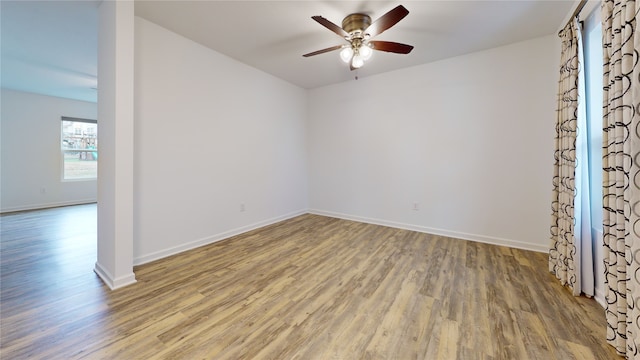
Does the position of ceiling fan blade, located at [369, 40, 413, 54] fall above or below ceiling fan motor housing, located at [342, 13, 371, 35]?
below

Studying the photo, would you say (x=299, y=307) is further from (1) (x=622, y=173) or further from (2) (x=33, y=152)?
(2) (x=33, y=152)

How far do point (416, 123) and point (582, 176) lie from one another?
2.10m

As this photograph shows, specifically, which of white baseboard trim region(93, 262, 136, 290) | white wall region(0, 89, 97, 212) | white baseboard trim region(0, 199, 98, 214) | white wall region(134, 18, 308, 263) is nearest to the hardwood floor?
white baseboard trim region(93, 262, 136, 290)

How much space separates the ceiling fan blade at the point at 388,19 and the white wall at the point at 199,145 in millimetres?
2170

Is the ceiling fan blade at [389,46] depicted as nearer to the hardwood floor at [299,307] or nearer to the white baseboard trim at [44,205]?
the hardwood floor at [299,307]

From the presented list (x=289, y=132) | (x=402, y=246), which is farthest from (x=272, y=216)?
(x=402, y=246)

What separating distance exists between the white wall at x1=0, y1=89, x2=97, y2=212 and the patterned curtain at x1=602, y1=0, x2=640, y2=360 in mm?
8892

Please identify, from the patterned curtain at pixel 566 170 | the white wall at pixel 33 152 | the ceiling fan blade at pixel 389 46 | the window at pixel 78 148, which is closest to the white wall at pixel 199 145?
the ceiling fan blade at pixel 389 46

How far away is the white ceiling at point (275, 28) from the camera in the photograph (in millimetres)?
2271

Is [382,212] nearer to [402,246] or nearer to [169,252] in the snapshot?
[402,246]

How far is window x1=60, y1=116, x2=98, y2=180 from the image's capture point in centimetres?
567

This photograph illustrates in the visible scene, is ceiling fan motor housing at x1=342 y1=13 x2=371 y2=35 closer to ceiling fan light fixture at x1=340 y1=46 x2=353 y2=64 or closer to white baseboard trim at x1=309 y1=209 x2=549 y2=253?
ceiling fan light fixture at x1=340 y1=46 x2=353 y2=64

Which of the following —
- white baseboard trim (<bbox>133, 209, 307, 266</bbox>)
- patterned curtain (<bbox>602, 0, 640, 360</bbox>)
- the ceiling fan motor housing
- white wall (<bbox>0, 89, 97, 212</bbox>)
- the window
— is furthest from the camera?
the window

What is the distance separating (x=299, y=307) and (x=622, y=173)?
2260 millimetres
